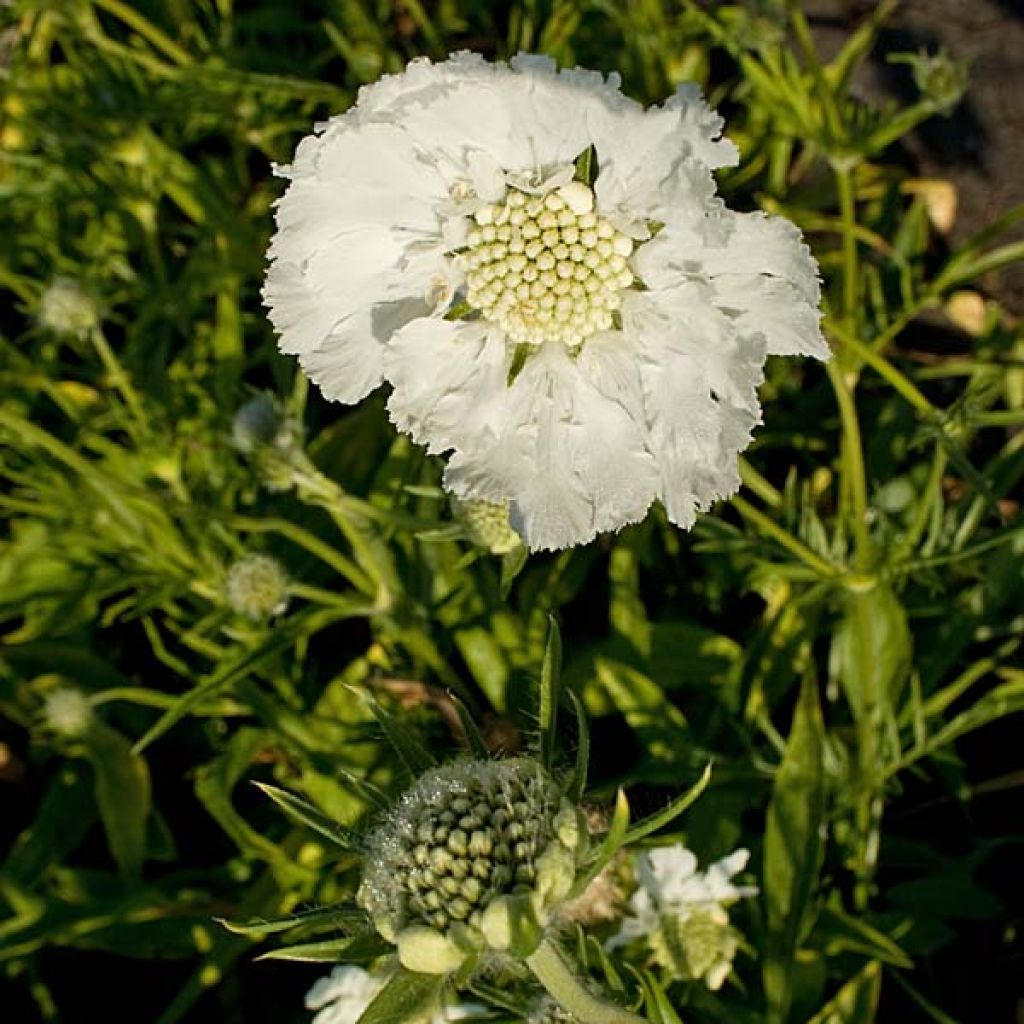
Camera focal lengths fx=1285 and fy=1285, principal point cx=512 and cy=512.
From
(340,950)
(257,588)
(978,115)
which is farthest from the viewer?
(978,115)

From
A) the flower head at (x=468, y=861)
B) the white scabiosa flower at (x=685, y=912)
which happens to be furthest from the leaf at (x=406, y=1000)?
the white scabiosa flower at (x=685, y=912)

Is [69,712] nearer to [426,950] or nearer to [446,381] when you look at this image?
[446,381]

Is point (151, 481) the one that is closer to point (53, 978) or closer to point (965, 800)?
point (53, 978)

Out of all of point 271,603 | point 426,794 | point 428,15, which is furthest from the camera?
point 428,15

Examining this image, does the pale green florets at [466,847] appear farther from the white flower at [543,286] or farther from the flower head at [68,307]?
the flower head at [68,307]

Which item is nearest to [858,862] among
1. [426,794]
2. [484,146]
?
[426,794]

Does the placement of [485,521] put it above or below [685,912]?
above

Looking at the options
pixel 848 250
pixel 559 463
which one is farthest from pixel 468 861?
pixel 848 250

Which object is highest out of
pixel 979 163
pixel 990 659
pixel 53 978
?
pixel 979 163
